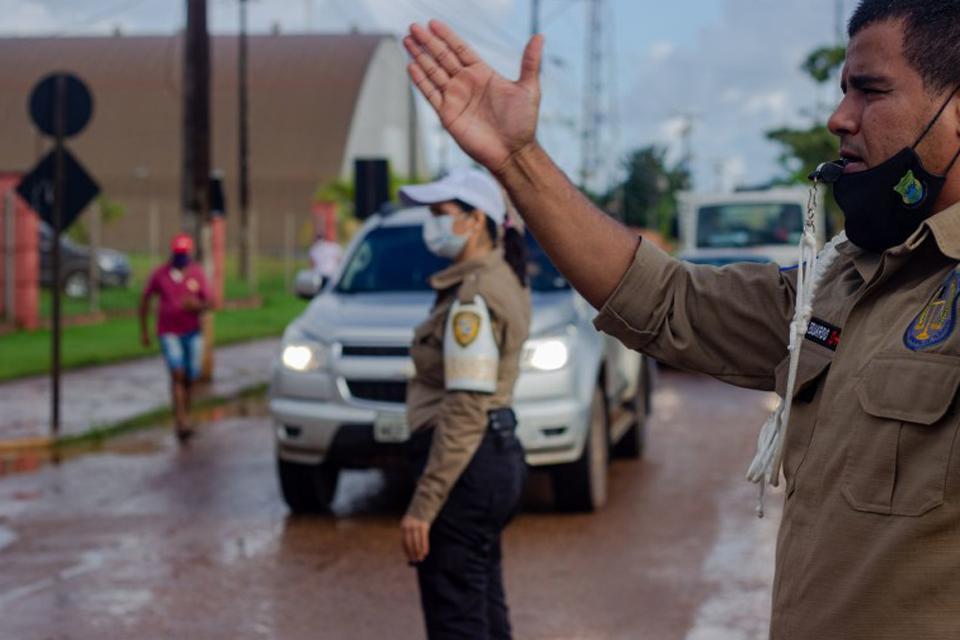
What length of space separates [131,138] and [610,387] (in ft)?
213

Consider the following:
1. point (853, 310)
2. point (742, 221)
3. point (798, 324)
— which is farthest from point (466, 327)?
point (742, 221)

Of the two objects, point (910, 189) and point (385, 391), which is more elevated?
point (910, 189)

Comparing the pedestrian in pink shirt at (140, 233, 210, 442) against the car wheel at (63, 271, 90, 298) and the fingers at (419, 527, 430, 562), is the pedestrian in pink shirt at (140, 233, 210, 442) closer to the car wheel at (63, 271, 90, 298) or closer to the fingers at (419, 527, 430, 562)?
the fingers at (419, 527, 430, 562)

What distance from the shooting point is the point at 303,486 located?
9672 millimetres

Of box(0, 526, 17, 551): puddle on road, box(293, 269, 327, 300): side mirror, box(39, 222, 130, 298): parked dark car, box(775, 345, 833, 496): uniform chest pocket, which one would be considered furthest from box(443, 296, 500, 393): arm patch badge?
box(39, 222, 130, 298): parked dark car

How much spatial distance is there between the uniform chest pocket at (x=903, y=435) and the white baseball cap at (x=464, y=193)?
2.96m

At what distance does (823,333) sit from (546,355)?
687 centimetres

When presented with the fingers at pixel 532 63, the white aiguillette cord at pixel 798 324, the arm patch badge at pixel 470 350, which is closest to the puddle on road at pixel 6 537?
the arm patch badge at pixel 470 350

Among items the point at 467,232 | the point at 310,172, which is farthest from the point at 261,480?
the point at 310,172

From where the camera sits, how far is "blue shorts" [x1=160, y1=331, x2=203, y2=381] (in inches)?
537

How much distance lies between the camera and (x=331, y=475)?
10109mm

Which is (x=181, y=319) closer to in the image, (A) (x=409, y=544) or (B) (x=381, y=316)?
(B) (x=381, y=316)

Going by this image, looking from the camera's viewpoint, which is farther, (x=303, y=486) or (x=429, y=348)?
(x=303, y=486)

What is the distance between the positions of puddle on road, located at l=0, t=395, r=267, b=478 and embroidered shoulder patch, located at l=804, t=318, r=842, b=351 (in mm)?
9769
